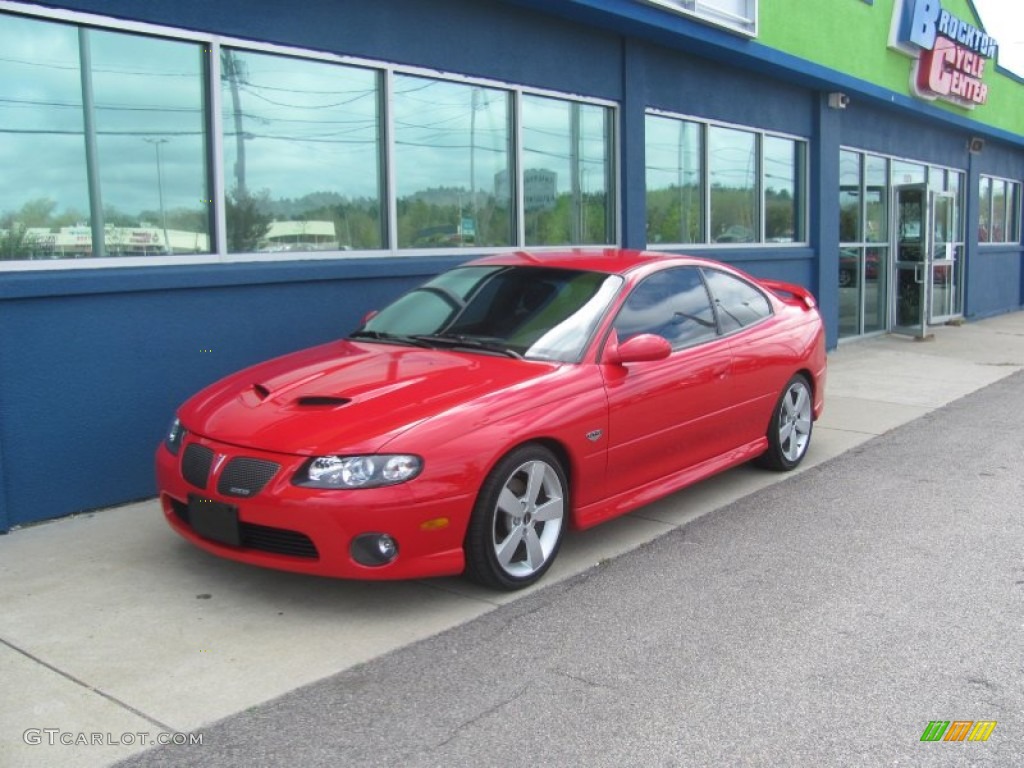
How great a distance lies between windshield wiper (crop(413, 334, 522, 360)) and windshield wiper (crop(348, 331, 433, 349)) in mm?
19

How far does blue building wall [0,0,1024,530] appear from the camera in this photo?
565 centimetres

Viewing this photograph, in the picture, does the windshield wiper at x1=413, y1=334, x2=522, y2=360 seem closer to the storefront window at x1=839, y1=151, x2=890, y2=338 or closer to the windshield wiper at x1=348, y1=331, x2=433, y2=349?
the windshield wiper at x1=348, y1=331, x2=433, y2=349

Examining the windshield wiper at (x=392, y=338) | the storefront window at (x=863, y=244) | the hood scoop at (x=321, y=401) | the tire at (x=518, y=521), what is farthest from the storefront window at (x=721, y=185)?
the hood scoop at (x=321, y=401)

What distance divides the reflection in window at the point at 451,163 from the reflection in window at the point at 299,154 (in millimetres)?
309

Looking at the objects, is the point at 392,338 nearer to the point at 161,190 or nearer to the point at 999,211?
the point at 161,190

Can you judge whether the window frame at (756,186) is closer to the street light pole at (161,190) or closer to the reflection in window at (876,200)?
the reflection in window at (876,200)

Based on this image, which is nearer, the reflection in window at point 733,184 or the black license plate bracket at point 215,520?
the black license plate bracket at point 215,520

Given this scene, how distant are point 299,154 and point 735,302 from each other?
10.9ft

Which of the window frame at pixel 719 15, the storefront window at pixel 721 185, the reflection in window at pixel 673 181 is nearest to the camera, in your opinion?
the window frame at pixel 719 15

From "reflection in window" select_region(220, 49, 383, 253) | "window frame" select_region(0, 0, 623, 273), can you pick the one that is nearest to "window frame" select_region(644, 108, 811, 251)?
"window frame" select_region(0, 0, 623, 273)

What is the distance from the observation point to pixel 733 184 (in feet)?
40.8

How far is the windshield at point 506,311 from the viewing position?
5168mm

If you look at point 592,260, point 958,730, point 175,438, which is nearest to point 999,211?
point 592,260

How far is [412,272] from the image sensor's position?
25.9 ft
